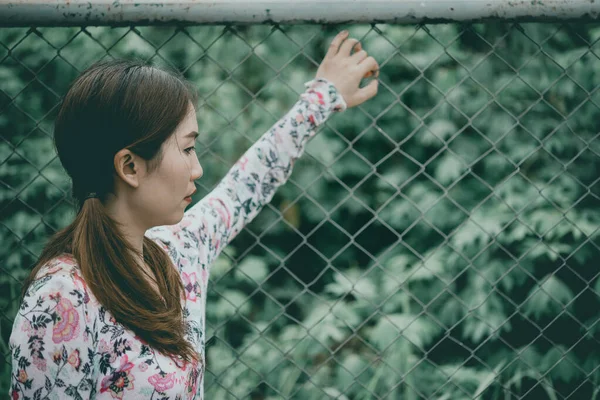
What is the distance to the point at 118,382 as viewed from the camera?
3.13 ft

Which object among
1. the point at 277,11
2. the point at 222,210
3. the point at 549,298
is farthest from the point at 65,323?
the point at 549,298

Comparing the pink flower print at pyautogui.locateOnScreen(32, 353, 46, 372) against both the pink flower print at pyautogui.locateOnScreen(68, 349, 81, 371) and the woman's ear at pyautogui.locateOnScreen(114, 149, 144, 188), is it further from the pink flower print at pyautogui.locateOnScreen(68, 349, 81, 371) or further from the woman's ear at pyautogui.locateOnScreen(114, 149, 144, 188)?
the woman's ear at pyautogui.locateOnScreen(114, 149, 144, 188)

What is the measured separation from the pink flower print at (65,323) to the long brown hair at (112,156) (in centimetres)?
5

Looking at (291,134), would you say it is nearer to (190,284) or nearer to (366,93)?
(366,93)

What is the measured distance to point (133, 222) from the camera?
3.43 feet

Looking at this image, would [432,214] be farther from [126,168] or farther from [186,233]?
[126,168]

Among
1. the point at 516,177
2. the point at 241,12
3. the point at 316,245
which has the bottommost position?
the point at 316,245

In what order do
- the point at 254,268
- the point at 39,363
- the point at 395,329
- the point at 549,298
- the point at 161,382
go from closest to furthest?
the point at 39,363
the point at 161,382
the point at 549,298
the point at 395,329
the point at 254,268

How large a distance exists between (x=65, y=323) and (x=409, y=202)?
152 cm

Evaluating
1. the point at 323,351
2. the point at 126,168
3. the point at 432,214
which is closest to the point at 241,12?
the point at 126,168

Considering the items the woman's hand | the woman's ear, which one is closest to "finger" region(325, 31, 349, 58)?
the woman's hand

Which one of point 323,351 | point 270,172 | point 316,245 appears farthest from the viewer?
point 316,245

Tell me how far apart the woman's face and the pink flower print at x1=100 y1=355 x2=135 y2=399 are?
0.82 feet

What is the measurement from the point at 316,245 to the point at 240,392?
667mm
